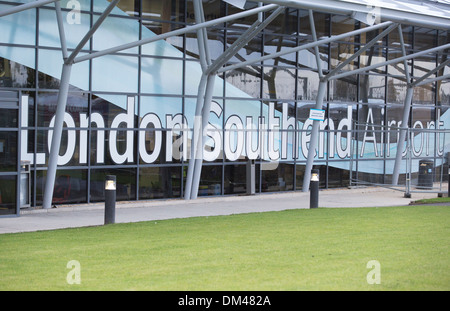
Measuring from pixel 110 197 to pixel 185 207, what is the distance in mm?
5395

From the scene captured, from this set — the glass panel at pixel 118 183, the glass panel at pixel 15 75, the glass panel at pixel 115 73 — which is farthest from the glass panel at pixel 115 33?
the glass panel at pixel 118 183

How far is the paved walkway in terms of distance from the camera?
48.0ft

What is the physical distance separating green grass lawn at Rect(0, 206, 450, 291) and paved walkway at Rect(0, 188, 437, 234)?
1843 mm

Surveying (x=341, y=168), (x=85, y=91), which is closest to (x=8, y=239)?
(x=85, y=91)

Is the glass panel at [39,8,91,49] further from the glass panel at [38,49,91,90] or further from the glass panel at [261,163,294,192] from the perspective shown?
the glass panel at [261,163,294,192]

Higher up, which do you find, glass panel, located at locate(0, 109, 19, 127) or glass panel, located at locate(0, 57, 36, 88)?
glass panel, located at locate(0, 57, 36, 88)

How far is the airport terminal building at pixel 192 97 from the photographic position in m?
16.8

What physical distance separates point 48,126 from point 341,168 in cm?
1210

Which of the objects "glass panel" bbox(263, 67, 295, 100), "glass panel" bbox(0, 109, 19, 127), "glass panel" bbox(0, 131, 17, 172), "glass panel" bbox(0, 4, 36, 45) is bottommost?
"glass panel" bbox(0, 131, 17, 172)

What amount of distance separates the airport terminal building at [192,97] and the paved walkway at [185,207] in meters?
0.64

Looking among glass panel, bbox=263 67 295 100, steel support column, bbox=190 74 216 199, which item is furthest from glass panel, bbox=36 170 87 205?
glass panel, bbox=263 67 295 100

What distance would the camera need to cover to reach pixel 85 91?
714 inches
